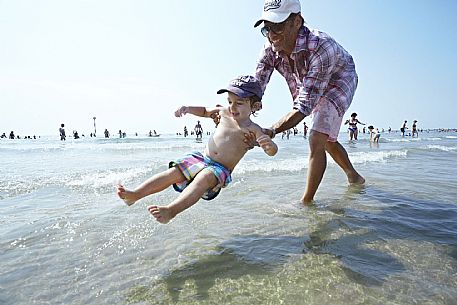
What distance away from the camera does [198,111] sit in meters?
3.33

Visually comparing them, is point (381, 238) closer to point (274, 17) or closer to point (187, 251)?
point (187, 251)

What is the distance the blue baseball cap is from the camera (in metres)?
2.74

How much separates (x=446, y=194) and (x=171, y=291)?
3.68 meters

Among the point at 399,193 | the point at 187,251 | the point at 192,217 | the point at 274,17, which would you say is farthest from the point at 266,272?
the point at 399,193

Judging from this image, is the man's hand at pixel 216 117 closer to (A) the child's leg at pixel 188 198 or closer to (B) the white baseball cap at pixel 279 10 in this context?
(A) the child's leg at pixel 188 198

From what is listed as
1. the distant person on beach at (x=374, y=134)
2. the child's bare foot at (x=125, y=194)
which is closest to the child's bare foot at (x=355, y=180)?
the child's bare foot at (x=125, y=194)

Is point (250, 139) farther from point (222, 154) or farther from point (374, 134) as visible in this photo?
point (374, 134)

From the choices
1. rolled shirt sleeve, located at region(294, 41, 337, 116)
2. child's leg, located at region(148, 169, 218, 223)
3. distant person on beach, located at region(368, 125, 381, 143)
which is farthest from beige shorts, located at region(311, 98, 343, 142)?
distant person on beach, located at region(368, 125, 381, 143)

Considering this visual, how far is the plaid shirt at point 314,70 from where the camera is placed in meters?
3.22

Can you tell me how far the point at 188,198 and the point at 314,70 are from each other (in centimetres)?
184

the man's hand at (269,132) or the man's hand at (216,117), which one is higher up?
the man's hand at (216,117)

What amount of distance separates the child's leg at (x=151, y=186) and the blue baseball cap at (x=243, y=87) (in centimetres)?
80

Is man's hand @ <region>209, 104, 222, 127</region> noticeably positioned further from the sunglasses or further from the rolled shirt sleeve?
the sunglasses

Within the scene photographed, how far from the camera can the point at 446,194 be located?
3941 mm
